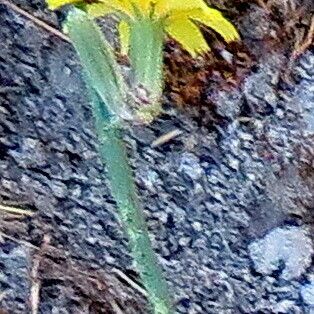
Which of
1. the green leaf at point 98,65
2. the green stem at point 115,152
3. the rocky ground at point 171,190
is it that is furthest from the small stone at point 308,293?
the green leaf at point 98,65

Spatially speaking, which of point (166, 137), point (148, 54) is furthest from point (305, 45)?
point (148, 54)

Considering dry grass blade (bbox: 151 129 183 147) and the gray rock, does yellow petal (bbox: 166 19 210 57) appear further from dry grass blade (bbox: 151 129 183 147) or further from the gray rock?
the gray rock

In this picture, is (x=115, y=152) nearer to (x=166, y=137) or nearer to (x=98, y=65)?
(x=98, y=65)

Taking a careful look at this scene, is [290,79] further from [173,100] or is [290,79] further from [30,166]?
[30,166]

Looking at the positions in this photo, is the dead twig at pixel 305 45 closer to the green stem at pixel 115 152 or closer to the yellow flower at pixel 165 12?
the yellow flower at pixel 165 12

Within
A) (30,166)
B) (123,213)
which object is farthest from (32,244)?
(123,213)

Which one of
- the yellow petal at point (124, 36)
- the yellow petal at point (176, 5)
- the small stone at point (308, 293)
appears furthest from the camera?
the small stone at point (308, 293)
